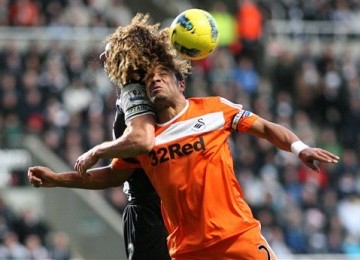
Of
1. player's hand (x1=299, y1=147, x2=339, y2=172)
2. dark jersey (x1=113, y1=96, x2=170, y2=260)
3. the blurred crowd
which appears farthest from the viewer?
the blurred crowd

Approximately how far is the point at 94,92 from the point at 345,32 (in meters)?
6.53

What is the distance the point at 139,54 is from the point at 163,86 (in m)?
0.31

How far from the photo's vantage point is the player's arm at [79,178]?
8.16 meters

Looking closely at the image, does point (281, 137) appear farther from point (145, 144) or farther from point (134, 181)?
point (134, 181)

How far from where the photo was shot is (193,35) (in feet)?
26.2

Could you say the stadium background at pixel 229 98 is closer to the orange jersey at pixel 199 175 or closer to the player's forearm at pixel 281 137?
the orange jersey at pixel 199 175

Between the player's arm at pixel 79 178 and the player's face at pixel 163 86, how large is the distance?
27.4 inches

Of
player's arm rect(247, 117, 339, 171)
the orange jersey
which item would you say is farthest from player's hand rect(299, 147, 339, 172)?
the orange jersey

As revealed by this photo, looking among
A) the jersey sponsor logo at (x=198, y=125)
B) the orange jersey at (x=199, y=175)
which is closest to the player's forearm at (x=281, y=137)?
the orange jersey at (x=199, y=175)

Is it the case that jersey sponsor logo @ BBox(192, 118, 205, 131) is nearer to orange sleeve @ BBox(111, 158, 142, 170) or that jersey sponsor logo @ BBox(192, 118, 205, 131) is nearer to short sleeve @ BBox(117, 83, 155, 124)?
short sleeve @ BBox(117, 83, 155, 124)

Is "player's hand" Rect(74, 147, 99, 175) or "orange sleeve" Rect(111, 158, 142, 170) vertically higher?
"player's hand" Rect(74, 147, 99, 175)

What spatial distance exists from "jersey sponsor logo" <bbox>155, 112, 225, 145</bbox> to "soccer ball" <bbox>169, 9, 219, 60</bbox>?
0.51 m

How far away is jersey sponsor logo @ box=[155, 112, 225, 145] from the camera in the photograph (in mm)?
7762

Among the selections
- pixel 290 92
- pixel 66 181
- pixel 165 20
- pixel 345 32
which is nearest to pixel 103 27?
pixel 165 20
